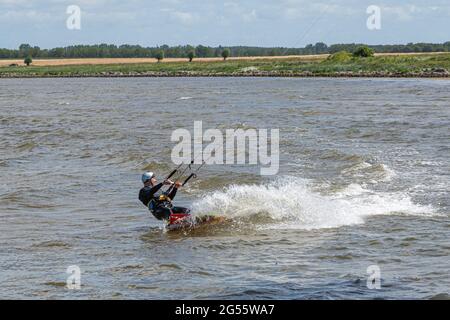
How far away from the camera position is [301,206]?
1914 cm

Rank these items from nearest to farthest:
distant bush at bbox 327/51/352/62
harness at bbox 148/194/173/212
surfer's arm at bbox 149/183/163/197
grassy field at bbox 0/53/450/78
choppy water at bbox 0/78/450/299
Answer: choppy water at bbox 0/78/450/299
surfer's arm at bbox 149/183/163/197
harness at bbox 148/194/173/212
grassy field at bbox 0/53/450/78
distant bush at bbox 327/51/352/62

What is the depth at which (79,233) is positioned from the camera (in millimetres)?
17375

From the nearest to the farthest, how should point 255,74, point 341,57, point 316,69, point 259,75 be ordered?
point 316,69 → point 259,75 → point 255,74 → point 341,57

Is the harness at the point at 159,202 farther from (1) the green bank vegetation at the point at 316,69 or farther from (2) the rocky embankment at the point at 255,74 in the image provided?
(1) the green bank vegetation at the point at 316,69

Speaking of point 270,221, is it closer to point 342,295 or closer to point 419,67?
point 342,295

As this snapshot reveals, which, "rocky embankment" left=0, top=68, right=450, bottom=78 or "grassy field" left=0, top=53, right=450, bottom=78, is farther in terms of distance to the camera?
"grassy field" left=0, top=53, right=450, bottom=78

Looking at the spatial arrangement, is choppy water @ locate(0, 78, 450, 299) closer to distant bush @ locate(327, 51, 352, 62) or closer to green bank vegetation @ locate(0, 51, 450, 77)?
green bank vegetation @ locate(0, 51, 450, 77)

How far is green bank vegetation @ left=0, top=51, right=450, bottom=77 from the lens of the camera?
98750 millimetres

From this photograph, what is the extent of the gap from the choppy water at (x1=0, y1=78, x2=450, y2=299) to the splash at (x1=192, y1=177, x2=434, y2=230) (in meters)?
0.05

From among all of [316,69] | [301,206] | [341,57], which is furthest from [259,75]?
[301,206]

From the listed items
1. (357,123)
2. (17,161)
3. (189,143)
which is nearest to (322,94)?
(357,123)

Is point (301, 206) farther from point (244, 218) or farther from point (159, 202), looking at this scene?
point (159, 202)

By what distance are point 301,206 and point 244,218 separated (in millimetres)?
1513

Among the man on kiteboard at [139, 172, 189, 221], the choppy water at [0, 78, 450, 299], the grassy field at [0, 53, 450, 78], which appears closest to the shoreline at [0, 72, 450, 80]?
the grassy field at [0, 53, 450, 78]
